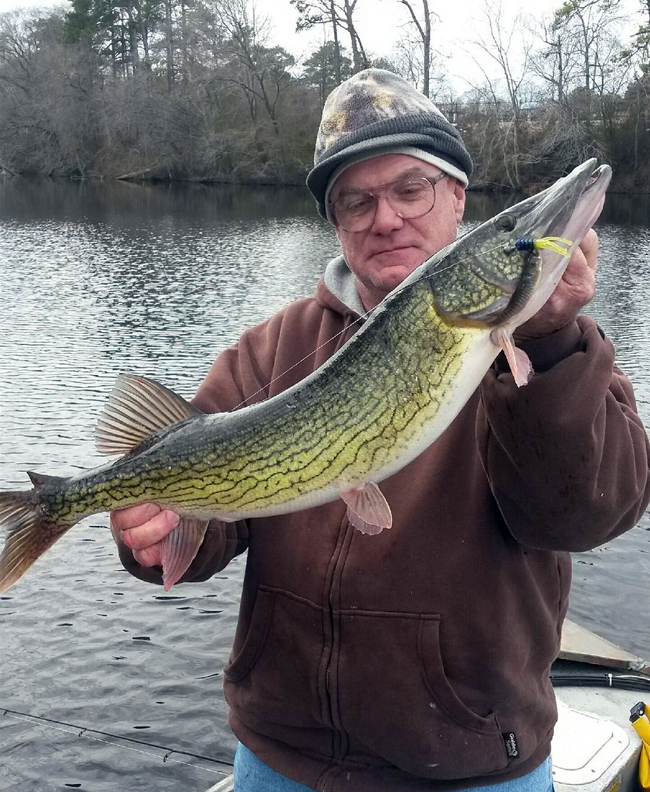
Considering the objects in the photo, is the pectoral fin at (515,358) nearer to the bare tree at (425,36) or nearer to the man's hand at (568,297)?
the man's hand at (568,297)

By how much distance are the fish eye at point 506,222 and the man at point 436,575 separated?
176 mm

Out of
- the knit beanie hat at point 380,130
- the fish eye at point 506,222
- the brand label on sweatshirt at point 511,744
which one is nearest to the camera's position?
the fish eye at point 506,222

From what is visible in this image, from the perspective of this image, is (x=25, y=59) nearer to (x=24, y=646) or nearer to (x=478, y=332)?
(x=24, y=646)

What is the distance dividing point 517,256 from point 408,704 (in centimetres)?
124

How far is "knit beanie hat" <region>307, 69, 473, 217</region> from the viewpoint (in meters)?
2.53

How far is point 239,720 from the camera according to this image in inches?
95.1

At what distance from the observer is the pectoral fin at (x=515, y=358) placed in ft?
5.80

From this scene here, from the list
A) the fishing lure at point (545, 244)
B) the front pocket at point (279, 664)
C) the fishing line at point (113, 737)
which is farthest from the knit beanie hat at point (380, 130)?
the fishing line at point (113, 737)

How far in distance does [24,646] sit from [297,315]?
4.97m

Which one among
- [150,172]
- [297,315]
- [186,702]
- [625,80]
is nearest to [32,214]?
[150,172]

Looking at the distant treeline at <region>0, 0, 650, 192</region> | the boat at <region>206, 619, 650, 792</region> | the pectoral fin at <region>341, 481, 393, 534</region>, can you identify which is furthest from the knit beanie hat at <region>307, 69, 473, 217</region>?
the distant treeline at <region>0, 0, 650, 192</region>

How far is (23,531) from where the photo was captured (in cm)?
242

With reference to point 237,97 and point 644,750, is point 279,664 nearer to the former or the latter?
point 644,750

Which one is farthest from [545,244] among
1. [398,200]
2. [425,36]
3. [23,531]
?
[425,36]
